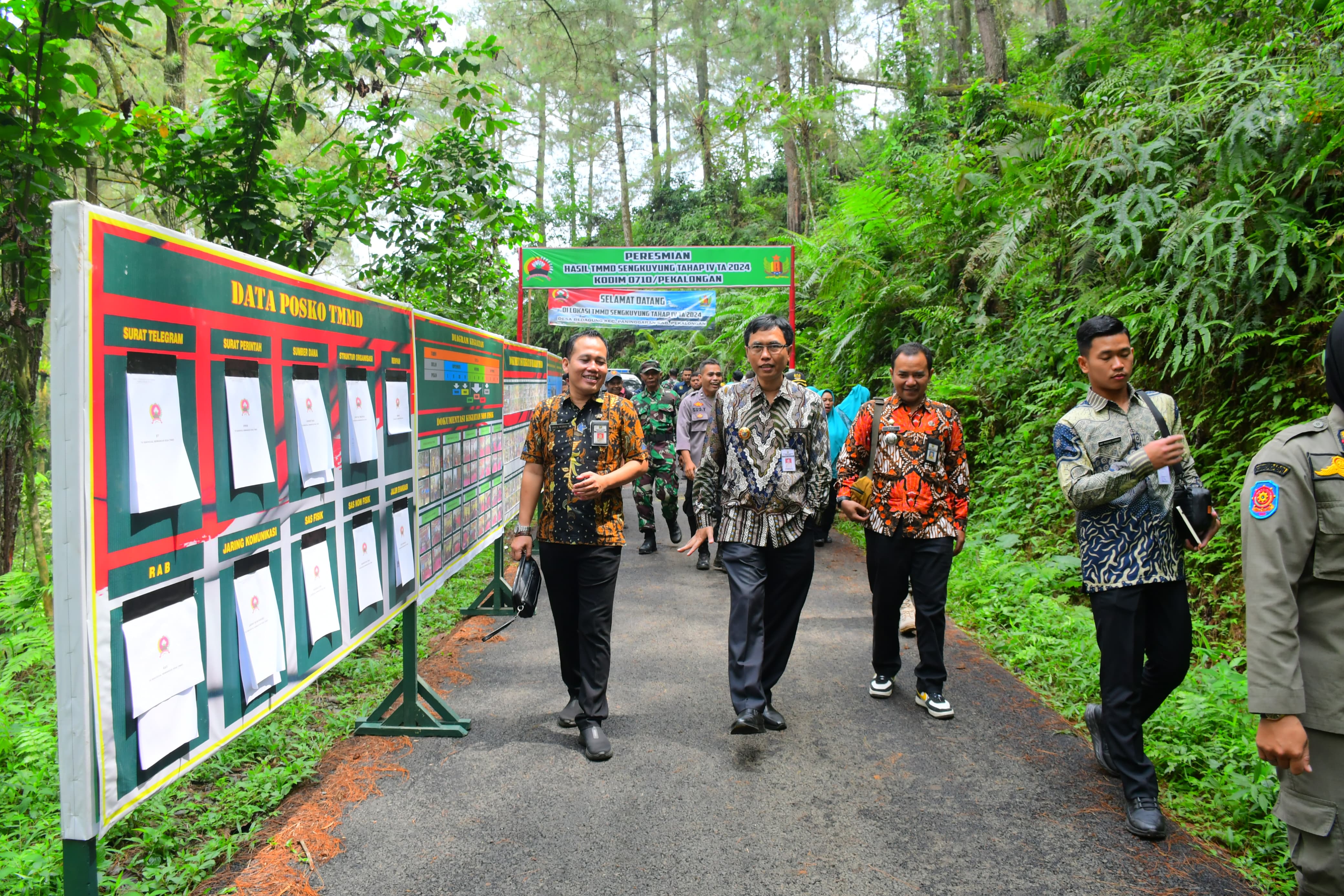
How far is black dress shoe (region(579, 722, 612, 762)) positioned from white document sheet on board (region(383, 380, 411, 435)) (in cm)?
180

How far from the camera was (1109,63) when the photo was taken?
991 cm

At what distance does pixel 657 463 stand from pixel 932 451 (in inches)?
196

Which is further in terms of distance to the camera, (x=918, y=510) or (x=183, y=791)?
(x=918, y=510)

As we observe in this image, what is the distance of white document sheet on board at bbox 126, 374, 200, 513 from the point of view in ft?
6.86

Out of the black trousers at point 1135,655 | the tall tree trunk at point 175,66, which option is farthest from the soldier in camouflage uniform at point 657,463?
the black trousers at point 1135,655

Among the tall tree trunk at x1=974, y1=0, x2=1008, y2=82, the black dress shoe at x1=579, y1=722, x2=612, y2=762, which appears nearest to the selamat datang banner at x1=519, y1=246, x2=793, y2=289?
the tall tree trunk at x1=974, y1=0, x2=1008, y2=82

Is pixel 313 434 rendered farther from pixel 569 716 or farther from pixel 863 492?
pixel 863 492

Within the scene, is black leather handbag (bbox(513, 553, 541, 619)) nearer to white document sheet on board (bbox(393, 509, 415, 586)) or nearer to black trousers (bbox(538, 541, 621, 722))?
black trousers (bbox(538, 541, 621, 722))

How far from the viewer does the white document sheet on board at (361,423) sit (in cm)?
351

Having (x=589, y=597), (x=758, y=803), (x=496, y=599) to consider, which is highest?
(x=589, y=597)

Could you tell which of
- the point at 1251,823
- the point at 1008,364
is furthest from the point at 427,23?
the point at 1008,364

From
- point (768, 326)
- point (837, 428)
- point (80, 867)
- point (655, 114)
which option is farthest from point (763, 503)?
point (655, 114)

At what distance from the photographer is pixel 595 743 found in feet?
13.1

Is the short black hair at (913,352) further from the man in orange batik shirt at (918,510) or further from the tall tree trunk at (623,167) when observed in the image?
the tall tree trunk at (623,167)
